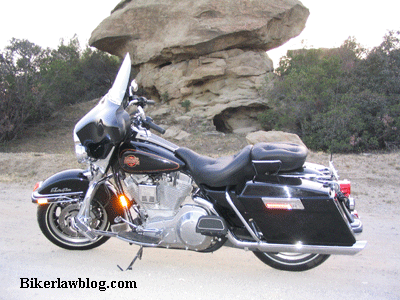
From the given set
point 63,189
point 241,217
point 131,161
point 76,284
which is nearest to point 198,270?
point 241,217

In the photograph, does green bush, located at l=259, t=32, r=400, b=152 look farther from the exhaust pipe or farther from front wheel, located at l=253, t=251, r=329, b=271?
the exhaust pipe

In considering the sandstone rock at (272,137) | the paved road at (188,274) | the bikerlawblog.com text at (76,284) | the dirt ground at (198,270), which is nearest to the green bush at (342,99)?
the sandstone rock at (272,137)

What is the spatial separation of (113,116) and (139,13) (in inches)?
739

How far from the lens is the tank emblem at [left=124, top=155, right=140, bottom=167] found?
330cm

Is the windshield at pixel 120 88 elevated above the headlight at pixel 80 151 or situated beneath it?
elevated above

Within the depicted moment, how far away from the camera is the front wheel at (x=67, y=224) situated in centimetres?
376

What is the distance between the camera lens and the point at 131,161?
3316 millimetres

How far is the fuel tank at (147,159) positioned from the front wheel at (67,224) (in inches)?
28.3

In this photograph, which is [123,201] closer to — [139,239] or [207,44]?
[139,239]

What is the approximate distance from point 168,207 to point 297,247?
1238 millimetres

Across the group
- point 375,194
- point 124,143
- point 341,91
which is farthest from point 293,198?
point 341,91

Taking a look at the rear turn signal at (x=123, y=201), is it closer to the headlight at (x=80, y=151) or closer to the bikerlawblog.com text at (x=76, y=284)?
the headlight at (x=80, y=151)

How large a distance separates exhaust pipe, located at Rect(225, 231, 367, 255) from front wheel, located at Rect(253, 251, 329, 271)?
0.30 m

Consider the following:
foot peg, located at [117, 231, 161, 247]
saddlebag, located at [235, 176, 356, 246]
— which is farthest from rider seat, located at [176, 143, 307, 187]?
foot peg, located at [117, 231, 161, 247]
